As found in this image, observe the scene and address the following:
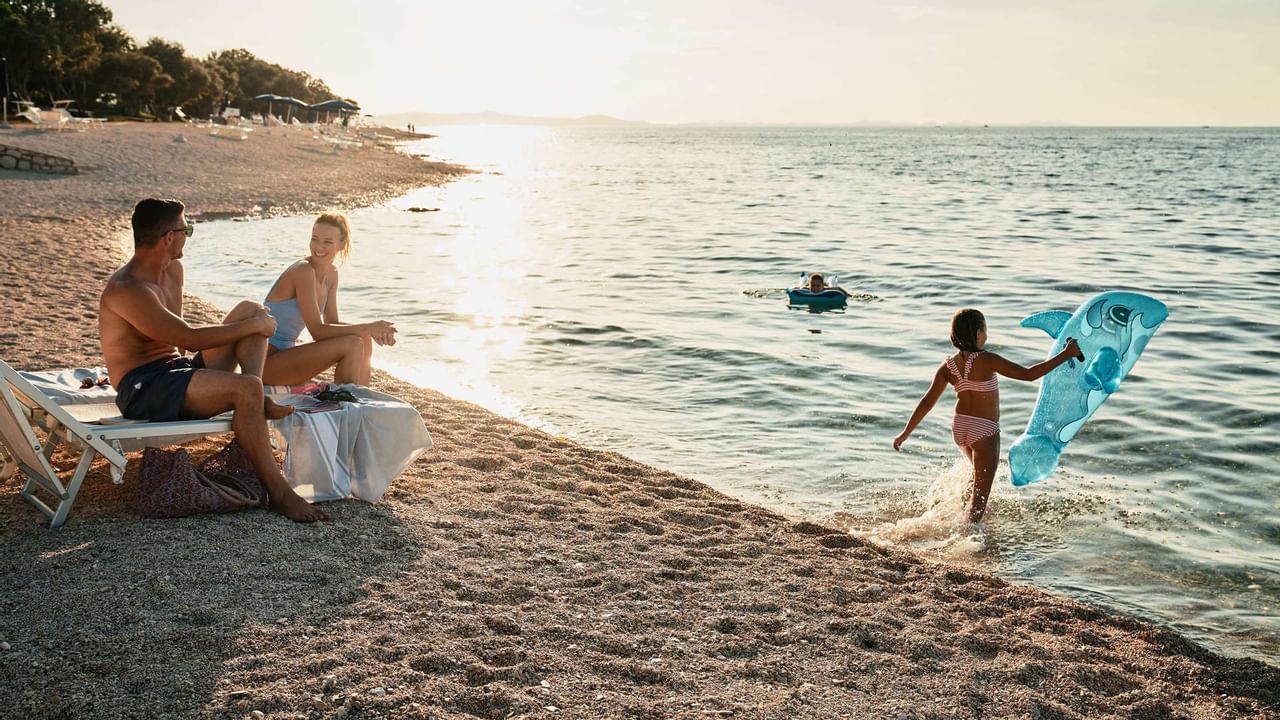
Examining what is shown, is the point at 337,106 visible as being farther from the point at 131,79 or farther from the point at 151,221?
the point at 151,221

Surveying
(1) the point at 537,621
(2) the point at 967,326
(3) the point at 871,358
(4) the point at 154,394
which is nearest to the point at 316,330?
(4) the point at 154,394

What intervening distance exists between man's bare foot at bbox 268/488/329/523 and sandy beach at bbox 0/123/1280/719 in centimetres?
6

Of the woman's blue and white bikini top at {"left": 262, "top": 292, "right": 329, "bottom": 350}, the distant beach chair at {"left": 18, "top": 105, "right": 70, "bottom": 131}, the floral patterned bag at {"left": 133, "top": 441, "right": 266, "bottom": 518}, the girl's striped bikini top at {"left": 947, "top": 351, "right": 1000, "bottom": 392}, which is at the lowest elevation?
the floral patterned bag at {"left": 133, "top": 441, "right": 266, "bottom": 518}

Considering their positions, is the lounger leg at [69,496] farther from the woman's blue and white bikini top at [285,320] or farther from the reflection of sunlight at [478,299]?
the reflection of sunlight at [478,299]

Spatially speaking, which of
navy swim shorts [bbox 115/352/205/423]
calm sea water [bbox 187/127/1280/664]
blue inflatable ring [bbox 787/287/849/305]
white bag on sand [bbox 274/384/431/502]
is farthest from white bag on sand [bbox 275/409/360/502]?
blue inflatable ring [bbox 787/287/849/305]

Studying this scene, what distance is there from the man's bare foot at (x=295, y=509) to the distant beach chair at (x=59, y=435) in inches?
17.5

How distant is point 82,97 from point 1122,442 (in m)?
62.1

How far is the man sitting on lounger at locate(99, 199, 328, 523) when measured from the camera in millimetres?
4836

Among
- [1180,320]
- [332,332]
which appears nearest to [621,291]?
[1180,320]

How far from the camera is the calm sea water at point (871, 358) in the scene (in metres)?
6.22

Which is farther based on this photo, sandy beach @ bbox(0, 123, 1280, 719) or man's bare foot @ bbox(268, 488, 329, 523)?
man's bare foot @ bbox(268, 488, 329, 523)

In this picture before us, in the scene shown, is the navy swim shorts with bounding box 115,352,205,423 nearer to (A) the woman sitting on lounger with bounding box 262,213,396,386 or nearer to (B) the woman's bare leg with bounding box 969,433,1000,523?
(A) the woman sitting on lounger with bounding box 262,213,396,386

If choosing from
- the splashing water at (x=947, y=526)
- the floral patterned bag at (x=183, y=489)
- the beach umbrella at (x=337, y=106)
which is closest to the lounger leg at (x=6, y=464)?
the floral patterned bag at (x=183, y=489)

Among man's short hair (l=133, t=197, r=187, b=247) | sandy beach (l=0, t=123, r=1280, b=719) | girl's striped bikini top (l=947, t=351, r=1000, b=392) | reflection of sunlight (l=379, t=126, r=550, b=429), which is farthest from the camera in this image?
reflection of sunlight (l=379, t=126, r=550, b=429)
